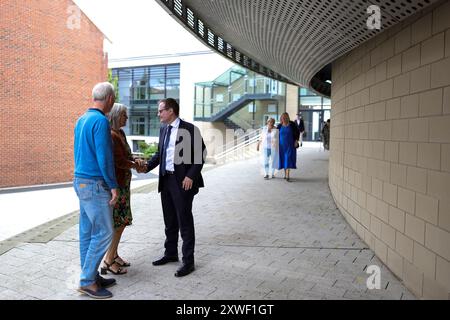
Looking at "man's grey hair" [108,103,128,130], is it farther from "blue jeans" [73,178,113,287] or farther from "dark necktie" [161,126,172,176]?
"blue jeans" [73,178,113,287]

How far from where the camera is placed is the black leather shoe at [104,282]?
149 inches

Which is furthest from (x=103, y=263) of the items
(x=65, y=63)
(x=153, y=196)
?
(x=65, y=63)

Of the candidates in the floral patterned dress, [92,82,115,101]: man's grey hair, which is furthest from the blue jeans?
[92,82,115,101]: man's grey hair

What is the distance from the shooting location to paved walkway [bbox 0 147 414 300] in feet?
12.4

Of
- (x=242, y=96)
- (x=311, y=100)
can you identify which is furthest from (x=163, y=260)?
(x=311, y=100)

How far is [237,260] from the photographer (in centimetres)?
468

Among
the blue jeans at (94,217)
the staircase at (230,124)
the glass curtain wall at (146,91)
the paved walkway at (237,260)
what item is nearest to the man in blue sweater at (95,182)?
the blue jeans at (94,217)

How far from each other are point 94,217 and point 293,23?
12.4 ft

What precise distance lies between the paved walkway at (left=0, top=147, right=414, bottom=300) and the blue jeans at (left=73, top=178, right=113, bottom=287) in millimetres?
278

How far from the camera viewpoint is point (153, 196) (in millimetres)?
9445
